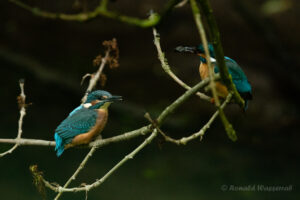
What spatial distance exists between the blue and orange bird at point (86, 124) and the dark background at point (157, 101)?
7.51 ft

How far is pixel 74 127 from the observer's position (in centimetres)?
286

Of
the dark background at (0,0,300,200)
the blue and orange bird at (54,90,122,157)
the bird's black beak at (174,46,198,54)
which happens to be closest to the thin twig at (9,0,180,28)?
the bird's black beak at (174,46,198,54)

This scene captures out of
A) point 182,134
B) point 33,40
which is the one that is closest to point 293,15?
point 182,134

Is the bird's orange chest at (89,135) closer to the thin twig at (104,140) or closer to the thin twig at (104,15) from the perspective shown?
the thin twig at (104,140)

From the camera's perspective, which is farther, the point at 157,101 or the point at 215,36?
the point at 157,101

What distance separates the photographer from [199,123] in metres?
6.37

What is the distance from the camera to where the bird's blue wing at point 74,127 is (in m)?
2.82

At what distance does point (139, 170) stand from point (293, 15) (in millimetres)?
2792

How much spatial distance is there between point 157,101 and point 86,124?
382 cm

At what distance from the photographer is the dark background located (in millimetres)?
5449

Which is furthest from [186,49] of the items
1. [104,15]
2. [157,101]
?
[157,101]

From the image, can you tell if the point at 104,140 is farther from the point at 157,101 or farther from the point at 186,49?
the point at 157,101

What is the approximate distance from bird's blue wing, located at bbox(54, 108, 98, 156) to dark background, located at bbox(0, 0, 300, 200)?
89.8 inches

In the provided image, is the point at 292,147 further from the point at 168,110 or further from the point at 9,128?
the point at 168,110
